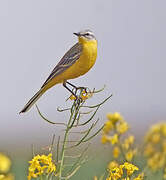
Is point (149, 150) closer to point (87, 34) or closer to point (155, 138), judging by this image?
point (155, 138)

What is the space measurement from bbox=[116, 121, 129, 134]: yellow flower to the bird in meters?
0.62

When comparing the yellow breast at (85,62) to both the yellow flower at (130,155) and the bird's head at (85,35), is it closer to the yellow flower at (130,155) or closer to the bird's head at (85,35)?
the bird's head at (85,35)

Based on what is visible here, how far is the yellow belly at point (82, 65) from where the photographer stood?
3269mm

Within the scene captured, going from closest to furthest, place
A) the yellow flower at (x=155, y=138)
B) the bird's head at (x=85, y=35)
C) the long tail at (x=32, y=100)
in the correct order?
the long tail at (x=32, y=100)
the bird's head at (x=85, y=35)
the yellow flower at (x=155, y=138)

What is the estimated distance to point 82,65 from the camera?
3.29 metres

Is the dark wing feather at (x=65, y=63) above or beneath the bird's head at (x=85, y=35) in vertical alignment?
beneath

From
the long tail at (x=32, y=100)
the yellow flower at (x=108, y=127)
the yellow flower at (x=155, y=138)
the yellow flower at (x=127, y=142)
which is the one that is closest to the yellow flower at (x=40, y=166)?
the long tail at (x=32, y=100)

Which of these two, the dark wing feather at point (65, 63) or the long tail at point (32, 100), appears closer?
the long tail at point (32, 100)

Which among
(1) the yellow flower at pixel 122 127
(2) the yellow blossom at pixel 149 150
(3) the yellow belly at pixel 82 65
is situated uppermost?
(3) the yellow belly at pixel 82 65

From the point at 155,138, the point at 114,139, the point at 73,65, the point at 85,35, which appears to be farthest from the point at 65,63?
the point at 155,138

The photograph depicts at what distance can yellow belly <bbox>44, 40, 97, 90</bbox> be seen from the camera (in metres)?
3.27

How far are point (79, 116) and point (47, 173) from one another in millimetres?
334

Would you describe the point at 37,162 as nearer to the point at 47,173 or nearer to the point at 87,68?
the point at 47,173

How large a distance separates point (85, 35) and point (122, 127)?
752 millimetres
